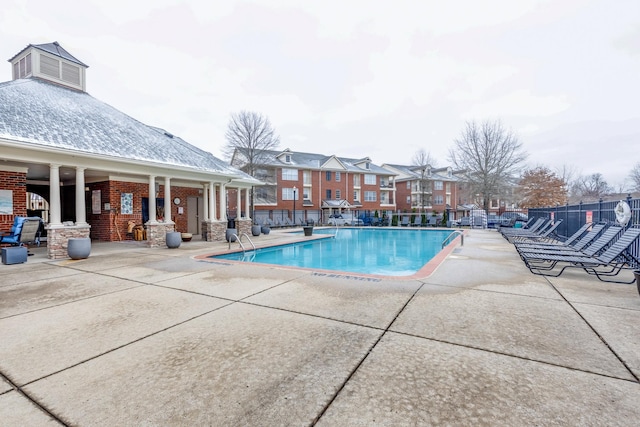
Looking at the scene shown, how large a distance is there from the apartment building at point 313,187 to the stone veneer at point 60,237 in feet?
72.7

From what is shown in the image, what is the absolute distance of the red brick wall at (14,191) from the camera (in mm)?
10508

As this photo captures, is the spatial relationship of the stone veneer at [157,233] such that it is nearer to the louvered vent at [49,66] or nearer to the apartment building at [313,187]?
the louvered vent at [49,66]

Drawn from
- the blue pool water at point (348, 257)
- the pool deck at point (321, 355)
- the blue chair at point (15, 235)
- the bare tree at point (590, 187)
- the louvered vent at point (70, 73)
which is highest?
the louvered vent at point (70, 73)

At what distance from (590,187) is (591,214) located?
67342 millimetres

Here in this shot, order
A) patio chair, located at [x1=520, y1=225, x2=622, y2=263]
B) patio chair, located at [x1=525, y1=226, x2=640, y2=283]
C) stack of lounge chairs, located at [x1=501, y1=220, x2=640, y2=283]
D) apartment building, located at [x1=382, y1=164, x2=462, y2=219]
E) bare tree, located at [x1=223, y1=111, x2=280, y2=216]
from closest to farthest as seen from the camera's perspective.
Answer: patio chair, located at [x1=525, y1=226, x2=640, y2=283] → stack of lounge chairs, located at [x1=501, y1=220, x2=640, y2=283] → patio chair, located at [x1=520, y1=225, x2=622, y2=263] → bare tree, located at [x1=223, y1=111, x2=280, y2=216] → apartment building, located at [x1=382, y1=164, x2=462, y2=219]

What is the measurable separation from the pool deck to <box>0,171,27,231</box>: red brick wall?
7.74 meters

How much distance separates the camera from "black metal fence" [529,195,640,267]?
7.43 m

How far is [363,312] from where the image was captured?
405 cm

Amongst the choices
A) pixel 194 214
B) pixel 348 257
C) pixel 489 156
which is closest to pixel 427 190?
pixel 489 156

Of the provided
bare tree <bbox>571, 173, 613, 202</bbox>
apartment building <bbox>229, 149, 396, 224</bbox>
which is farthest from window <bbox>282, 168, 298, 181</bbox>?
bare tree <bbox>571, 173, 613, 202</bbox>

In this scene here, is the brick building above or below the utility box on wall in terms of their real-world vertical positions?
above

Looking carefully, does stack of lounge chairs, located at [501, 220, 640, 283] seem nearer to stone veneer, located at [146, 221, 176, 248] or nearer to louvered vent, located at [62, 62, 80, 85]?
stone veneer, located at [146, 221, 176, 248]

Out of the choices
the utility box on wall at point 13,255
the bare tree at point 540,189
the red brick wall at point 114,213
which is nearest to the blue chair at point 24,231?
the utility box on wall at point 13,255

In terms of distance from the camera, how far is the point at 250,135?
2912 cm
